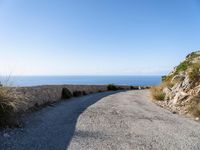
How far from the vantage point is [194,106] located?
30.8ft

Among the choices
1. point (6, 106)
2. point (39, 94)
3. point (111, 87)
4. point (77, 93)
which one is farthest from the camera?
point (111, 87)

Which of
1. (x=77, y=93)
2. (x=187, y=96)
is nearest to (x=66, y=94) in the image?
(x=77, y=93)

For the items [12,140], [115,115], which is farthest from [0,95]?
[115,115]

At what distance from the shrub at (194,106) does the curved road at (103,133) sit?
90 cm

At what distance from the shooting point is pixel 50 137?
234 inches

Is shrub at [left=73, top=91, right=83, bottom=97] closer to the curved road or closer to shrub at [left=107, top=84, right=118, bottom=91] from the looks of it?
the curved road

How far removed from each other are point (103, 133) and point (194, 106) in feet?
14.7

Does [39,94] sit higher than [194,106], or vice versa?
[39,94]

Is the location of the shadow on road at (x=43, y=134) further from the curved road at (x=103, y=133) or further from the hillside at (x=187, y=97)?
the hillside at (x=187, y=97)

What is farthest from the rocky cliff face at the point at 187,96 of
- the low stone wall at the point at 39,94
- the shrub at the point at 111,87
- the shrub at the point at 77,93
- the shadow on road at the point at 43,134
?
the shrub at the point at 111,87

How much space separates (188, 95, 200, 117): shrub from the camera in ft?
29.4

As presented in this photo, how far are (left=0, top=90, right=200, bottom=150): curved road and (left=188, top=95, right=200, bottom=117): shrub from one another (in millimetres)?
896

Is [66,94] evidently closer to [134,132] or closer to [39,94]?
[39,94]

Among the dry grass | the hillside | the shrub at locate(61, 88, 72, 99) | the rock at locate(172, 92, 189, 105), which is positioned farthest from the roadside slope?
the shrub at locate(61, 88, 72, 99)
